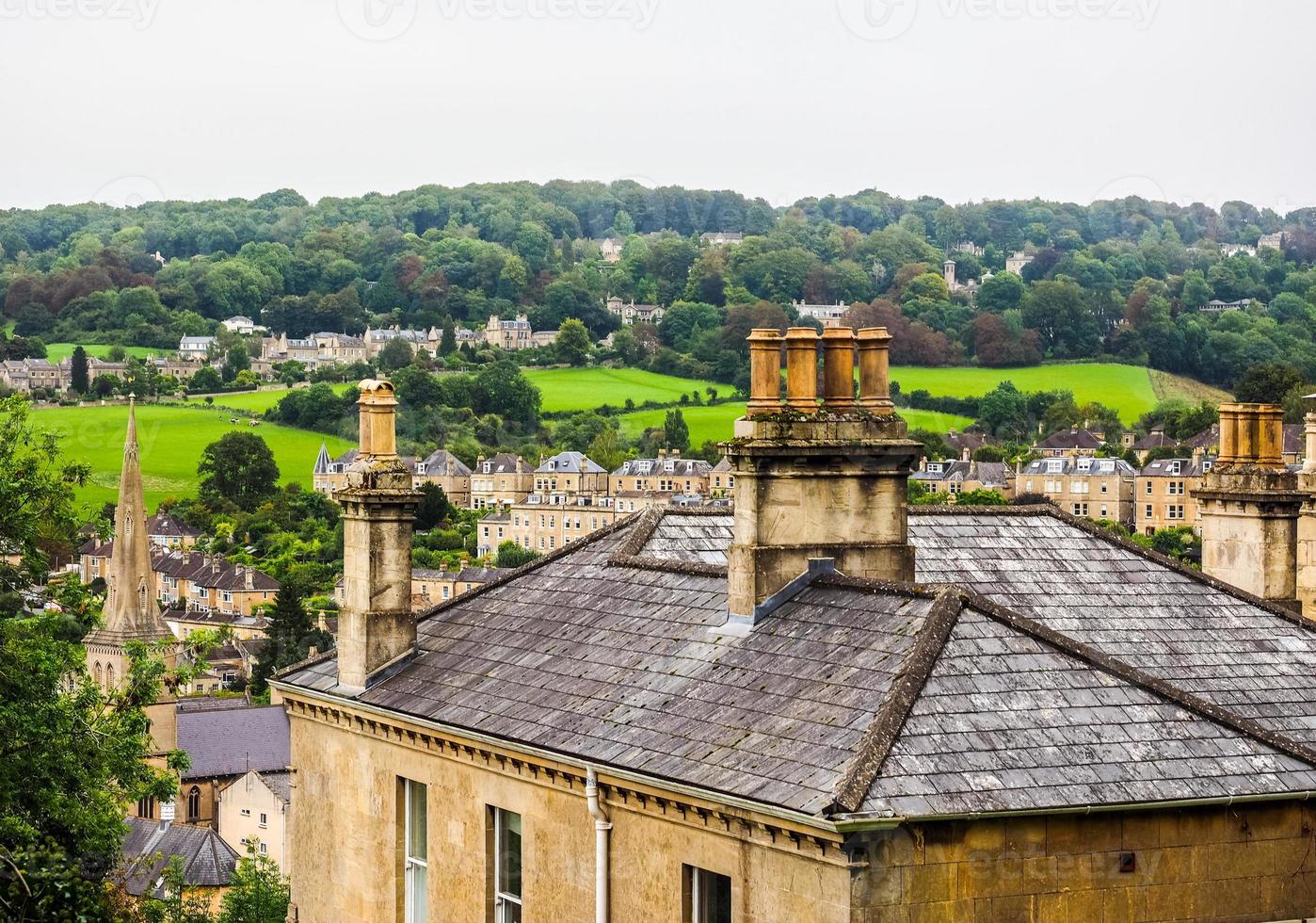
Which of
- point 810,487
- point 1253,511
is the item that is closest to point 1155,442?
point 1253,511

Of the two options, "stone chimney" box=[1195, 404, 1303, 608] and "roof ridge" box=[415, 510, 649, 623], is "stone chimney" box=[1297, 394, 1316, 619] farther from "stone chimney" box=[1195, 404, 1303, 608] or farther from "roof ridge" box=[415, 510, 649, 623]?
"roof ridge" box=[415, 510, 649, 623]

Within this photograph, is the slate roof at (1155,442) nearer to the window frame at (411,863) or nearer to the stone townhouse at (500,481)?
the stone townhouse at (500,481)

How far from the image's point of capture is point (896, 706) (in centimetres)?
1473

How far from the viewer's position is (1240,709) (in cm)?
1767

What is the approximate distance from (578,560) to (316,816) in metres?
4.09

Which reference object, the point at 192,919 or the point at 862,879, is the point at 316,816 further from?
the point at 192,919

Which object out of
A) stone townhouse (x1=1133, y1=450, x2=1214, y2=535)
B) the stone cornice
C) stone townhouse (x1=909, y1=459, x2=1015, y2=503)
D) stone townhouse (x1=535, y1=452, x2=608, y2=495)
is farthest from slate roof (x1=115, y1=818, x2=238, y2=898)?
stone townhouse (x1=535, y1=452, x2=608, y2=495)

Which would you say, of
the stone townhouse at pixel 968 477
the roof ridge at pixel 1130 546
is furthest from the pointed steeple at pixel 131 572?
the roof ridge at pixel 1130 546

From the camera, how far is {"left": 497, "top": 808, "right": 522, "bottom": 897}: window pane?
1861cm

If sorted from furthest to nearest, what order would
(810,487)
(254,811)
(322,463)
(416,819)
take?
(322,463) < (254,811) < (416,819) < (810,487)

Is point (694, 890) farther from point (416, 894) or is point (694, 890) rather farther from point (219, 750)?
point (219, 750)

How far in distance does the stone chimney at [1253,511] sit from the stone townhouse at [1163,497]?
135766 millimetres

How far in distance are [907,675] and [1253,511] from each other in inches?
343

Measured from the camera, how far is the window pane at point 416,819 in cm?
2044
